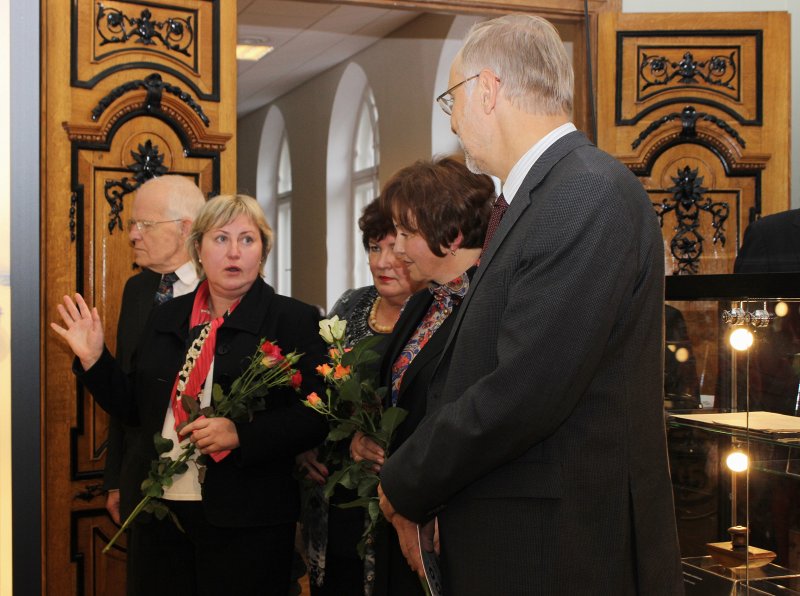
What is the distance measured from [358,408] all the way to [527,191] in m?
0.83

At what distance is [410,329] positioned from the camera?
7.78 feet

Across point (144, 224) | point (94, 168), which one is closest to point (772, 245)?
point (144, 224)

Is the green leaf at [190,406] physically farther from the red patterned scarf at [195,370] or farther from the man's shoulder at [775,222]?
the man's shoulder at [775,222]

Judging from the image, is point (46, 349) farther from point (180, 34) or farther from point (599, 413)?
point (599, 413)

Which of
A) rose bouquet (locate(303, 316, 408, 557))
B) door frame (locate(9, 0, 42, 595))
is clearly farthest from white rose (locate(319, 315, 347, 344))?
door frame (locate(9, 0, 42, 595))

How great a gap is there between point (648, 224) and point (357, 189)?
881 centimetres

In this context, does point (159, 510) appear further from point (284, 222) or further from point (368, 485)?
point (284, 222)

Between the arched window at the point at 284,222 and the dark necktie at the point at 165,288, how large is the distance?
29.7 ft

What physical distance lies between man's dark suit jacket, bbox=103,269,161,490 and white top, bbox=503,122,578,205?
1785 millimetres

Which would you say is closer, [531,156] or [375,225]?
[531,156]

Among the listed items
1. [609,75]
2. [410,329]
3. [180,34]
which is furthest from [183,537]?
[609,75]

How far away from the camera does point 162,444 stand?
251 cm

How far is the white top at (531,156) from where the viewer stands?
171 centimetres

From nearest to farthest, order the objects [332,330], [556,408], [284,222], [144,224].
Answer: [556,408] → [332,330] → [144,224] → [284,222]
